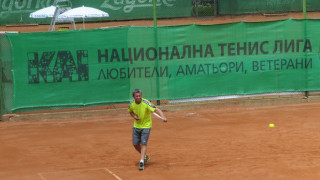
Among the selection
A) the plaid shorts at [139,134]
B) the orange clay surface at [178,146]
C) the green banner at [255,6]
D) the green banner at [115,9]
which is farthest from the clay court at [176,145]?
the green banner at [115,9]

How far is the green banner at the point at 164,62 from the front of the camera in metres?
14.6

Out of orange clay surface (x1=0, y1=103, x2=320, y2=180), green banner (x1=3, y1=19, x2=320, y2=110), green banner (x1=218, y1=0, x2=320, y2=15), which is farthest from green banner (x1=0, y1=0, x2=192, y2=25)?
orange clay surface (x1=0, y1=103, x2=320, y2=180)

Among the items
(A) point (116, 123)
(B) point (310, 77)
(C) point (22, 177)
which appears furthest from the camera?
(B) point (310, 77)

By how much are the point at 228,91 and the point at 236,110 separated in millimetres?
715

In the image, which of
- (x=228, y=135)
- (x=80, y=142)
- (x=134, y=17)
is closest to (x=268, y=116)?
(x=228, y=135)

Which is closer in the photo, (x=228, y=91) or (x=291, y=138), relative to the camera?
(x=291, y=138)

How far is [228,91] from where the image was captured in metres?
15.6

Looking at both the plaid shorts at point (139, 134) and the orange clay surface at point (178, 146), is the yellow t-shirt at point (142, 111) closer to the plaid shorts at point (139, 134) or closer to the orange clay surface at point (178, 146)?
the plaid shorts at point (139, 134)

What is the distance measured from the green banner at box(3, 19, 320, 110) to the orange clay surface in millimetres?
633

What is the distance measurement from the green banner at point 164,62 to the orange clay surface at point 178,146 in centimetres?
63

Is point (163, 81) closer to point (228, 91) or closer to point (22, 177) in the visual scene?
point (228, 91)

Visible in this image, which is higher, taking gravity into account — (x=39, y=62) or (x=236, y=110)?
(x=39, y=62)

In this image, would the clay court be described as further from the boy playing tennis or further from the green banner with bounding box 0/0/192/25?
the green banner with bounding box 0/0/192/25

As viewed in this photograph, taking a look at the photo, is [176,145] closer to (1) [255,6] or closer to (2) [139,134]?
(2) [139,134]
